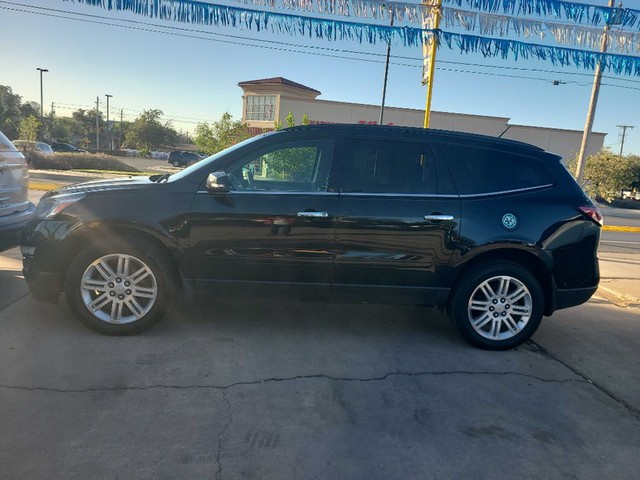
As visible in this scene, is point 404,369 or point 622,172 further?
point 622,172

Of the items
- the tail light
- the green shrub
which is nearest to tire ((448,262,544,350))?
the tail light

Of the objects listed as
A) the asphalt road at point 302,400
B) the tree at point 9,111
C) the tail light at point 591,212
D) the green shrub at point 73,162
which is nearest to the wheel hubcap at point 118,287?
the asphalt road at point 302,400

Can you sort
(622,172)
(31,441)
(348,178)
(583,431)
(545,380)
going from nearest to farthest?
(31,441) → (583,431) → (545,380) → (348,178) → (622,172)

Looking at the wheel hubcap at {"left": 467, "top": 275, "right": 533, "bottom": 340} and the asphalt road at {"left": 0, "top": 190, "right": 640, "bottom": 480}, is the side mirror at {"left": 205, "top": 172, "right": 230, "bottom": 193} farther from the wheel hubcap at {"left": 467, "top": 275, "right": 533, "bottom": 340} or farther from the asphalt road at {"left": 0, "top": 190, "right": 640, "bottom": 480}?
the wheel hubcap at {"left": 467, "top": 275, "right": 533, "bottom": 340}

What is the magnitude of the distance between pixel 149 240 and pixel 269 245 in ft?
3.36

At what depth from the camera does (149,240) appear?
405 centimetres

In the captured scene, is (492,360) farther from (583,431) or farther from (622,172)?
(622,172)

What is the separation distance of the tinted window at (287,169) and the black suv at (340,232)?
1cm

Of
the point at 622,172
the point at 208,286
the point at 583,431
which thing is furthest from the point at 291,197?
the point at 622,172

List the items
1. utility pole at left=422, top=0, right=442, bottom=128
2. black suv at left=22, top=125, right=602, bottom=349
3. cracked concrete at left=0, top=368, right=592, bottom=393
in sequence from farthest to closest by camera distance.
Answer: utility pole at left=422, top=0, right=442, bottom=128
black suv at left=22, top=125, right=602, bottom=349
cracked concrete at left=0, top=368, right=592, bottom=393

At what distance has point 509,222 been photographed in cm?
416

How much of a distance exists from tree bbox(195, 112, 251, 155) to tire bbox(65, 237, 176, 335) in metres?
21.4

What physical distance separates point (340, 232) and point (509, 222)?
1490mm

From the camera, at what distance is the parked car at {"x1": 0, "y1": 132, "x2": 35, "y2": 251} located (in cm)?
495
